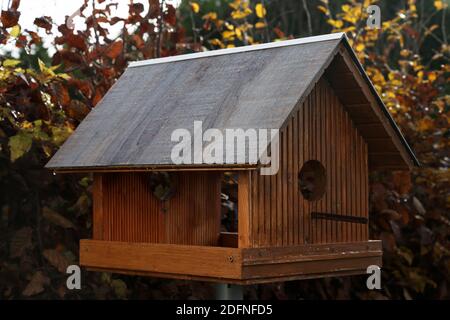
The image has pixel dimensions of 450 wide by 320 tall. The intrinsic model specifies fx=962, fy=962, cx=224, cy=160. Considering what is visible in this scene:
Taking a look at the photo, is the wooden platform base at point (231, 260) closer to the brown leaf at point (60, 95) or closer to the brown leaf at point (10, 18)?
the brown leaf at point (60, 95)

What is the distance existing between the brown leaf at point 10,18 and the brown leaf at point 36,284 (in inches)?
65.9

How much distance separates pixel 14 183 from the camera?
21.5 feet

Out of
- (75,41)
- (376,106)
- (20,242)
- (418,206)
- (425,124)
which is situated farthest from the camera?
(425,124)

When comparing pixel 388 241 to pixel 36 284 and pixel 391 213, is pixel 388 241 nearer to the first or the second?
pixel 391 213

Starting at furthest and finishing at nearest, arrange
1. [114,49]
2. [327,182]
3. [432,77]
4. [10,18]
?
[432,77] < [114,49] < [10,18] < [327,182]

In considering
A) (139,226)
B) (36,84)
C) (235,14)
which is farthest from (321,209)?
(235,14)

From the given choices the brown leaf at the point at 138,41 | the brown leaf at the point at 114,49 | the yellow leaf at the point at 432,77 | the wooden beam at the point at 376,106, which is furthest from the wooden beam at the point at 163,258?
the yellow leaf at the point at 432,77

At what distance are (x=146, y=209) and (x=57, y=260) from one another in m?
0.90

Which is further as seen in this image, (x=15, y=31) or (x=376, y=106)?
(x=15, y=31)

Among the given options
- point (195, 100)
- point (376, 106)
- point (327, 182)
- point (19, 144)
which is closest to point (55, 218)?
point (19, 144)

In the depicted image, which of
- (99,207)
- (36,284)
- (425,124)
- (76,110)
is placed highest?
(425,124)

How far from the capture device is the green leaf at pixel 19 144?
608 cm

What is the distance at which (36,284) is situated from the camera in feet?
21.0
